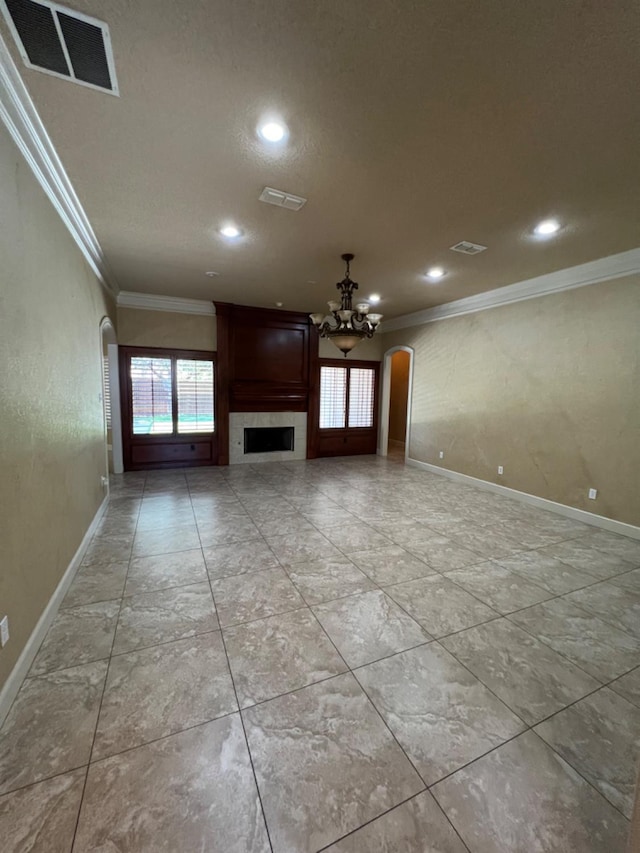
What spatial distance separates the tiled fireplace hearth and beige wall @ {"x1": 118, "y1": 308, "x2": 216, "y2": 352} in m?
1.50

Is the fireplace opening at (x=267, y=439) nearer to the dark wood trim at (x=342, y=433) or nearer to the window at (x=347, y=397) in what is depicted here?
the dark wood trim at (x=342, y=433)

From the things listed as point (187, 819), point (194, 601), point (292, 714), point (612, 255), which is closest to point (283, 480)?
point (194, 601)

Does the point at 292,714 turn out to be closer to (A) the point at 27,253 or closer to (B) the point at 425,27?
(A) the point at 27,253

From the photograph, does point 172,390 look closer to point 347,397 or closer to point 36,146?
point 347,397

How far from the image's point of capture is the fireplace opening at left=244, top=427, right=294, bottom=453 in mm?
7062

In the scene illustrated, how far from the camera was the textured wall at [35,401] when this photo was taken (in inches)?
67.7

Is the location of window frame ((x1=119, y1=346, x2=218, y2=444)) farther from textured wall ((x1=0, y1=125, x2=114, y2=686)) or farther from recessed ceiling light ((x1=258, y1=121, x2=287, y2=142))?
recessed ceiling light ((x1=258, y1=121, x2=287, y2=142))

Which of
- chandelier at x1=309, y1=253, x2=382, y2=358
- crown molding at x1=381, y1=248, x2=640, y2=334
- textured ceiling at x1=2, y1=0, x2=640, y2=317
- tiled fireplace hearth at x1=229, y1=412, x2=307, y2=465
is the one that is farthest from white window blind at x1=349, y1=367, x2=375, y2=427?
textured ceiling at x1=2, y1=0, x2=640, y2=317

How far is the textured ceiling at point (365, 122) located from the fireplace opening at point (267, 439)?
13.3 feet

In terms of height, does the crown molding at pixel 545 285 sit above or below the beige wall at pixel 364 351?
above

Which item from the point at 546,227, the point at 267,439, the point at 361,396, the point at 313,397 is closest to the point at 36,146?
the point at 546,227

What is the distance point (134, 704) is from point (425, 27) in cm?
331

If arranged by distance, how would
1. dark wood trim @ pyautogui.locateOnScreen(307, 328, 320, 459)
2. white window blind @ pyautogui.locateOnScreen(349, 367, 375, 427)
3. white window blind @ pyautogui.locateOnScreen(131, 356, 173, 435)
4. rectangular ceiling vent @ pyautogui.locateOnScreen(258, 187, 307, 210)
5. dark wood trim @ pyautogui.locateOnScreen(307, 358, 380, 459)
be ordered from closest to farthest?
rectangular ceiling vent @ pyautogui.locateOnScreen(258, 187, 307, 210)
white window blind @ pyautogui.locateOnScreen(131, 356, 173, 435)
dark wood trim @ pyautogui.locateOnScreen(307, 328, 320, 459)
dark wood trim @ pyautogui.locateOnScreen(307, 358, 380, 459)
white window blind @ pyautogui.locateOnScreen(349, 367, 375, 427)

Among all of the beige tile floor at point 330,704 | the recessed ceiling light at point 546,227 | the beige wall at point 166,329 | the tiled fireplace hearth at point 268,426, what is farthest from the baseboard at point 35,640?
the recessed ceiling light at point 546,227
